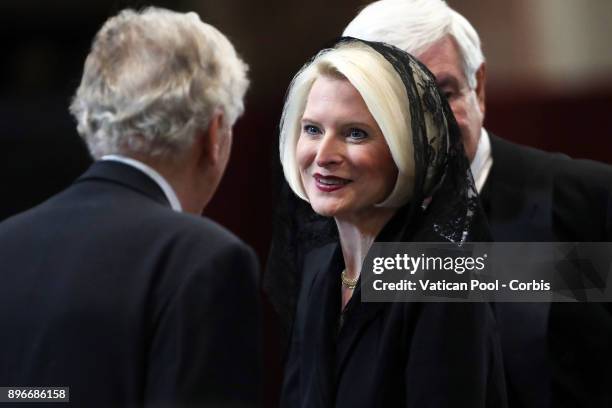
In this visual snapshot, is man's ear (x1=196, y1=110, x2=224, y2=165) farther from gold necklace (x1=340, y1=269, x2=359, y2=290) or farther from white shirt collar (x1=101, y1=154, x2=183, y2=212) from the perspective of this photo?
gold necklace (x1=340, y1=269, x2=359, y2=290)

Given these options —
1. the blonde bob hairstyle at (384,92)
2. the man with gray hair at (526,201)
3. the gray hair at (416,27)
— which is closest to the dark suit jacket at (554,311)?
the man with gray hair at (526,201)

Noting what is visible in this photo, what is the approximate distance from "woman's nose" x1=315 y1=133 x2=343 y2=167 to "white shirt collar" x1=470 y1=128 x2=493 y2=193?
59cm

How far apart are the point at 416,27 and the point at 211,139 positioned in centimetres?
51

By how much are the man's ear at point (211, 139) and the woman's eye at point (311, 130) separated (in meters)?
0.23

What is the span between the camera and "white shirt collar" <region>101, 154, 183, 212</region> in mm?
2160

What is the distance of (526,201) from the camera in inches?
100.0

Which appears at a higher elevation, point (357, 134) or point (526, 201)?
point (357, 134)

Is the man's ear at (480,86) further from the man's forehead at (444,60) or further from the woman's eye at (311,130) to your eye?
the woman's eye at (311,130)

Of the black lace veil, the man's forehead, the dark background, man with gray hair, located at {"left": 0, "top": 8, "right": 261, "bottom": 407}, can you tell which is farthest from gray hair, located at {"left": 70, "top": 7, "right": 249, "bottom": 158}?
the dark background

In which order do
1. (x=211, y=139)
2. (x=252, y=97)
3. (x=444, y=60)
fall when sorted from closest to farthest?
(x=211, y=139)
(x=444, y=60)
(x=252, y=97)

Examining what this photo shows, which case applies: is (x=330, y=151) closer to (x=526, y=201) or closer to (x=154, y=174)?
(x=154, y=174)

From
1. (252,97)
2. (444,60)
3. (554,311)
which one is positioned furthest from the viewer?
(252,97)

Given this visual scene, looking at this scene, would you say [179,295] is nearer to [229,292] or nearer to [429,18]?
[229,292]

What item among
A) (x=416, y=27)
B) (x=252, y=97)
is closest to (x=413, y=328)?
(x=416, y=27)
